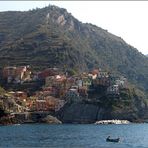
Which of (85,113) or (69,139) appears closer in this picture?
(69,139)

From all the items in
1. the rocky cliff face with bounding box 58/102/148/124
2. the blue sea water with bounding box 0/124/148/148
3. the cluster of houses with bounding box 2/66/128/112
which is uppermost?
the cluster of houses with bounding box 2/66/128/112

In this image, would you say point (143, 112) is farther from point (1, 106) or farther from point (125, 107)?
point (1, 106)

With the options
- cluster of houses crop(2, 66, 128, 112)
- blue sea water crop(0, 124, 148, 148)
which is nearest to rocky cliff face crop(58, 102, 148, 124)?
cluster of houses crop(2, 66, 128, 112)

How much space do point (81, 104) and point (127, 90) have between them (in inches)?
823

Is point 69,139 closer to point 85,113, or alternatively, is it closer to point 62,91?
point 85,113

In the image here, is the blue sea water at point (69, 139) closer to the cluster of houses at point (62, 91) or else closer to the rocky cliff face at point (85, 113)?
the rocky cliff face at point (85, 113)

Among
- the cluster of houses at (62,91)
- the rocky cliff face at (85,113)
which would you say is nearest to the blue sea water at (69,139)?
the rocky cliff face at (85,113)

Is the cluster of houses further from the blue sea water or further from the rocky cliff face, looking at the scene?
the blue sea water

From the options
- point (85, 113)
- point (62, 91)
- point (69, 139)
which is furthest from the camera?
point (62, 91)

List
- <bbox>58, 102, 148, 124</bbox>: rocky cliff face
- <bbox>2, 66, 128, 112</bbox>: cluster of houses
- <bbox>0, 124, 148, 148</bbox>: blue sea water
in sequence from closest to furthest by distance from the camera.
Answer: <bbox>0, 124, 148, 148</bbox>: blue sea water, <bbox>58, 102, 148, 124</bbox>: rocky cliff face, <bbox>2, 66, 128, 112</bbox>: cluster of houses

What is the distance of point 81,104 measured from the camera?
170 m

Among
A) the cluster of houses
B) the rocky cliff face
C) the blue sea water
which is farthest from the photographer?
the cluster of houses

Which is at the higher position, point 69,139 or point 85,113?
point 85,113

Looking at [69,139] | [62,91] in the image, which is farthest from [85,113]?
[69,139]
